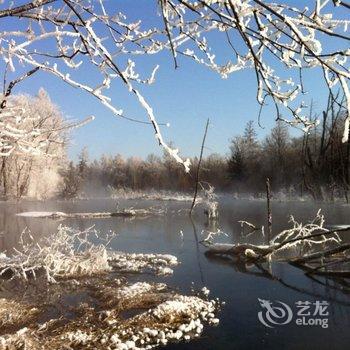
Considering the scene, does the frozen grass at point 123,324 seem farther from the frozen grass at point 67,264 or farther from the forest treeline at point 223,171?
the forest treeline at point 223,171

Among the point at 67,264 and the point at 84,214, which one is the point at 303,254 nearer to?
the point at 67,264

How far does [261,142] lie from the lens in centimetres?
4422

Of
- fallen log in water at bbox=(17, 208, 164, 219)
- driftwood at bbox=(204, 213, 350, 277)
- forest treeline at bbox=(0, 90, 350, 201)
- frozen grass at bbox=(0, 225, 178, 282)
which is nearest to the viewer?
driftwood at bbox=(204, 213, 350, 277)

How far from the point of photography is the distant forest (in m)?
33.1

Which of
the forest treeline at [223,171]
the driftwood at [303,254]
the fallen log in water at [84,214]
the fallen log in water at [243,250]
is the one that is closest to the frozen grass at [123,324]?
the driftwood at [303,254]

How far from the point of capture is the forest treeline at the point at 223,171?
32969 millimetres

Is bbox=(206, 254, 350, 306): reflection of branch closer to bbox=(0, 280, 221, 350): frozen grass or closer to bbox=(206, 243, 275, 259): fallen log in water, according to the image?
bbox=(206, 243, 275, 259): fallen log in water

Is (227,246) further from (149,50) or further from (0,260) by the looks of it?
(149,50)

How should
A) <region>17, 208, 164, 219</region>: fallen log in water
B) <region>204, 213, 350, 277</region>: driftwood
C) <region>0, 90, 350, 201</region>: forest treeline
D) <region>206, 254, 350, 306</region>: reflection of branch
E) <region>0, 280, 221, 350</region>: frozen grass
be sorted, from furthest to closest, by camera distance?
<region>0, 90, 350, 201</region>: forest treeline, <region>17, 208, 164, 219</region>: fallen log in water, <region>204, 213, 350, 277</region>: driftwood, <region>206, 254, 350, 306</region>: reflection of branch, <region>0, 280, 221, 350</region>: frozen grass

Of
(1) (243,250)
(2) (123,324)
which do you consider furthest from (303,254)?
(2) (123,324)

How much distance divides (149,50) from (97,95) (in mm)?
764

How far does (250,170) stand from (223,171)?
2.86 meters

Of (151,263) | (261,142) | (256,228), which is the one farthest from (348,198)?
(151,263)

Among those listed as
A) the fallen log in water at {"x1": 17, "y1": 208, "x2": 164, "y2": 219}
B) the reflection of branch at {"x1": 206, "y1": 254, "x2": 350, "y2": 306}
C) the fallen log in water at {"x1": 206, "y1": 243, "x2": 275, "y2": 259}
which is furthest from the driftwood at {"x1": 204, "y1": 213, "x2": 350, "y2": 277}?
the fallen log in water at {"x1": 17, "y1": 208, "x2": 164, "y2": 219}
